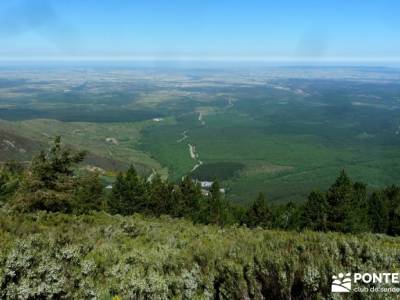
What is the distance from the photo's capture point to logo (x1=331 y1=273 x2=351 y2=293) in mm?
7215

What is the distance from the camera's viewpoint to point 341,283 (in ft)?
24.1

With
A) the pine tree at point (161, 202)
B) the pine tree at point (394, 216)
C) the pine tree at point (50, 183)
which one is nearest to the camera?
the pine tree at point (50, 183)

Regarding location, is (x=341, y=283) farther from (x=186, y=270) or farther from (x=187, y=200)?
(x=187, y=200)

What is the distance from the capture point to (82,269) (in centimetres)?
879

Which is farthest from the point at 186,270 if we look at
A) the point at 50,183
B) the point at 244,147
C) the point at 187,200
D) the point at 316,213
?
the point at 244,147

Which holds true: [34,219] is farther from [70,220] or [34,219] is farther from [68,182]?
[68,182]

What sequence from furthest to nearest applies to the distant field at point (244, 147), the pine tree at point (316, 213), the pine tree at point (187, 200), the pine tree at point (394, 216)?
1. the distant field at point (244, 147)
2. the pine tree at point (187, 200)
3. the pine tree at point (394, 216)
4. the pine tree at point (316, 213)

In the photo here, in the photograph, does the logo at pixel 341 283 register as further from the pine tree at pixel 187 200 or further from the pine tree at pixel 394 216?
the pine tree at pixel 187 200

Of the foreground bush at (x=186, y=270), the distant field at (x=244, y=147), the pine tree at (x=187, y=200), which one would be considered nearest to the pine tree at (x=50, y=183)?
the foreground bush at (x=186, y=270)

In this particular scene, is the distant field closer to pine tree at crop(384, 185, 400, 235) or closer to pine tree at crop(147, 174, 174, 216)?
pine tree at crop(384, 185, 400, 235)

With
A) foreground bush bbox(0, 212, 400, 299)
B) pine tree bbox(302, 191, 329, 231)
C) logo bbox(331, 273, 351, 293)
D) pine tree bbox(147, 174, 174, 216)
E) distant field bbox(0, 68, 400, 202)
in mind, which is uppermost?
logo bbox(331, 273, 351, 293)

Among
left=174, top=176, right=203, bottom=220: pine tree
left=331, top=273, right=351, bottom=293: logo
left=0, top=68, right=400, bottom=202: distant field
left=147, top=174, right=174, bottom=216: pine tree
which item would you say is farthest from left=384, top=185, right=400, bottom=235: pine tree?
left=0, top=68, right=400, bottom=202: distant field

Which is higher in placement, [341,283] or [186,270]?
[341,283]

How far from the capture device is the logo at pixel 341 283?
7.21 metres
